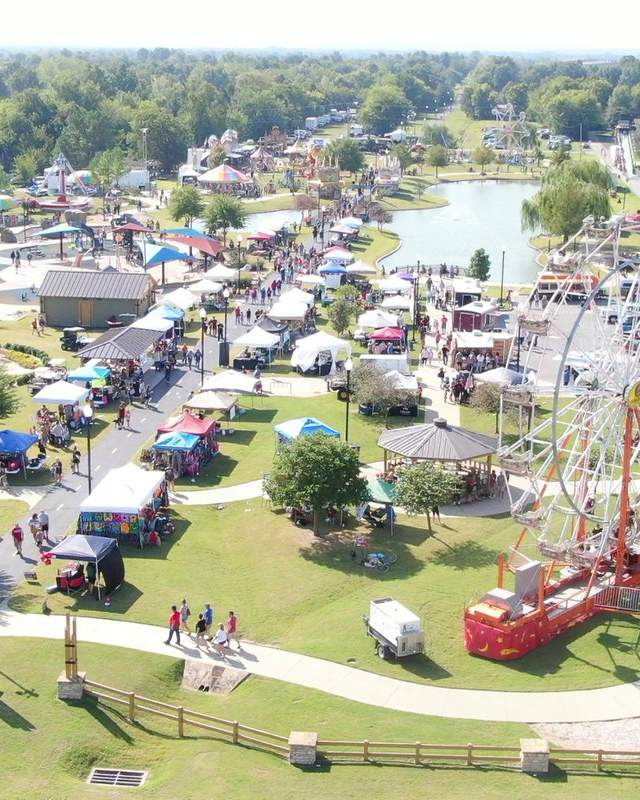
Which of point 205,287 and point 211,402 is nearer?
point 211,402

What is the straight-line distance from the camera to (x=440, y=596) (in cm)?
3712

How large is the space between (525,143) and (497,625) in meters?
168

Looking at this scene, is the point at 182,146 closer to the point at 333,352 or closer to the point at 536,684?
the point at 333,352

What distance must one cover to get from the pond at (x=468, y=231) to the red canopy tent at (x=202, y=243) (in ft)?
50.3

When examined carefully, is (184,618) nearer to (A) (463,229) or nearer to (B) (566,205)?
(B) (566,205)

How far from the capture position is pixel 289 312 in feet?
232

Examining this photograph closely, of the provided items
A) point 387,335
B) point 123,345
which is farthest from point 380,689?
point 387,335

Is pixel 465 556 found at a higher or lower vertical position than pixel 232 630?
lower

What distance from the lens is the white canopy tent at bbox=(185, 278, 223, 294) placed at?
76.9m

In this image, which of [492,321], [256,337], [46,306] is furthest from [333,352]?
[46,306]

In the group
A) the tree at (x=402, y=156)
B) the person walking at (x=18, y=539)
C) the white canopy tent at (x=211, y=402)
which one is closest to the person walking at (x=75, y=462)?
the white canopy tent at (x=211, y=402)

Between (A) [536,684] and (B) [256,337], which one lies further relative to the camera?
(B) [256,337]

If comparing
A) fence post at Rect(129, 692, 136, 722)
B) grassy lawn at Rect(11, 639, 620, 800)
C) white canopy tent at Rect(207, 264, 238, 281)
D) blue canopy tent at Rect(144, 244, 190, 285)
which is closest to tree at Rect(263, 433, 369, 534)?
grassy lawn at Rect(11, 639, 620, 800)

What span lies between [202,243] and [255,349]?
84.9 feet
